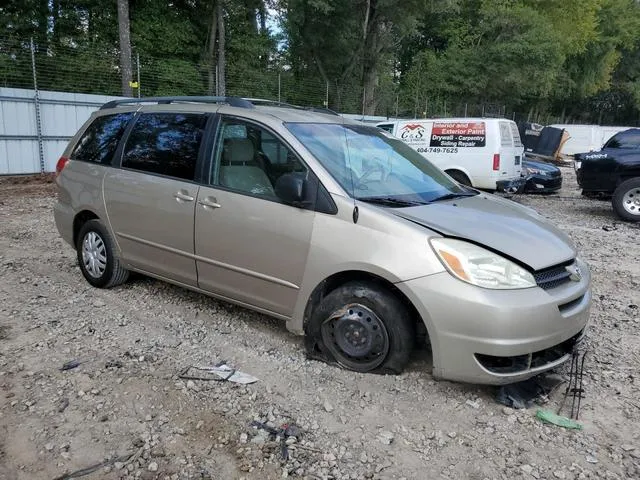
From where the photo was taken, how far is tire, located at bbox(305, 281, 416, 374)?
327 cm

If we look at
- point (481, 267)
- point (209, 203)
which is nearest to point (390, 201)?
point (481, 267)

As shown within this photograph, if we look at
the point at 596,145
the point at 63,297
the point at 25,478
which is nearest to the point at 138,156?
the point at 63,297

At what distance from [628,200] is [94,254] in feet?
31.7

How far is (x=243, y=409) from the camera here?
312cm

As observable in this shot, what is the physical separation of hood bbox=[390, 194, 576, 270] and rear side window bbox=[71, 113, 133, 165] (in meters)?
2.89

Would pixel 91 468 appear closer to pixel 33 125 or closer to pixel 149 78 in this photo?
pixel 33 125

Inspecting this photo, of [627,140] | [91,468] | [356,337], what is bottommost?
[91,468]

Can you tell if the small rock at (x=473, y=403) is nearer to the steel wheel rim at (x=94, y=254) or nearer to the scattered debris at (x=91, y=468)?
the scattered debris at (x=91, y=468)

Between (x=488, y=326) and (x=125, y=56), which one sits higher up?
(x=125, y=56)

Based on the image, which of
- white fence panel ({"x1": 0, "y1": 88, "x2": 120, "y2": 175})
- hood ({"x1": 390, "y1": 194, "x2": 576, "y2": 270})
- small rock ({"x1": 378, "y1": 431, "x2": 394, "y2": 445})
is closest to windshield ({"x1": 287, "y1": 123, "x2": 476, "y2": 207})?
hood ({"x1": 390, "y1": 194, "x2": 576, "y2": 270})

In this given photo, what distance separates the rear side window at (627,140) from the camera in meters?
10.4

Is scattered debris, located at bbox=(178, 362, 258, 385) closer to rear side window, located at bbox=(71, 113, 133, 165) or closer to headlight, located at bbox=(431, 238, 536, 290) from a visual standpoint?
headlight, located at bbox=(431, 238, 536, 290)

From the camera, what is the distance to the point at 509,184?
11.7m

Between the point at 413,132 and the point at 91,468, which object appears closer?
the point at 91,468
